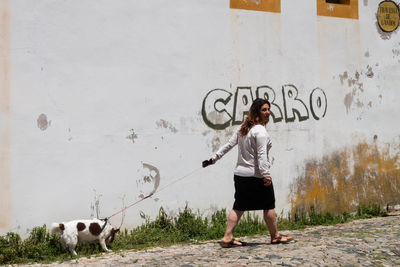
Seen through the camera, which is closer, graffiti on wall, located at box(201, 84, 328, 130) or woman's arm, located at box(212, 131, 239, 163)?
woman's arm, located at box(212, 131, 239, 163)

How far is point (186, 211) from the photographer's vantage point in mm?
6359

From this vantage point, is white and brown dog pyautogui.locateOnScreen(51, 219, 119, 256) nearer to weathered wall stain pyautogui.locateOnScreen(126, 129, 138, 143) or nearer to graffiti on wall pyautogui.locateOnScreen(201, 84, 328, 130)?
weathered wall stain pyautogui.locateOnScreen(126, 129, 138, 143)

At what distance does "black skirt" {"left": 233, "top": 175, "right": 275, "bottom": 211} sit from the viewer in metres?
5.45

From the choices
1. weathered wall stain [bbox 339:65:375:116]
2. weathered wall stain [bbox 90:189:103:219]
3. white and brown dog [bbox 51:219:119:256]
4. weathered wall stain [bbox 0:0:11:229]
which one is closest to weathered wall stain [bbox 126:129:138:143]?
weathered wall stain [bbox 90:189:103:219]

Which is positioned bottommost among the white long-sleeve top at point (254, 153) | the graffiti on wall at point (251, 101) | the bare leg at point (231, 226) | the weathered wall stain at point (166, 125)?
the bare leg at point (231, 226)

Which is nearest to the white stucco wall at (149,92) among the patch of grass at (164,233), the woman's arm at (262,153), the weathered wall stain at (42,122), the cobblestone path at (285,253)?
the weathered wall stain at (42,122)

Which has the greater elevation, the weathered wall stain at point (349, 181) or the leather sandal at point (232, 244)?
the weathered wall stain at point (349, 181)

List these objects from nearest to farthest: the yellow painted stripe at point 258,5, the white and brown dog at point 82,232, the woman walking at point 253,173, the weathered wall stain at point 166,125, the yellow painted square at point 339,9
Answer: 1. the white and brown dog at point 82,232
2. the woman walking at point 253,173
3. the weathered wall stain at point 166,125
4. the yellow painted stripe at point 258,5
5. the yellow painted square at point 339,9

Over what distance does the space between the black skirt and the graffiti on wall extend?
4.53 feet

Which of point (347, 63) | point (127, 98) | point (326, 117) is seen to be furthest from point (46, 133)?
point (347, 63)

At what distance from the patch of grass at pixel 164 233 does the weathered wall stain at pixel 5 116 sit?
1.06 ft

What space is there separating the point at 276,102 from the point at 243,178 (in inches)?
76.2

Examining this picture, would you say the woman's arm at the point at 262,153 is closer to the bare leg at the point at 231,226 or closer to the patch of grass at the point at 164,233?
the bare leg at the point at 231,226

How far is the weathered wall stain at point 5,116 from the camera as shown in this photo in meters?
5.42
